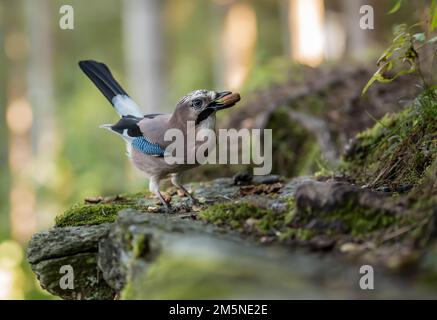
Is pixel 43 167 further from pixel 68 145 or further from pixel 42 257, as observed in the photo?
pixel 42 257

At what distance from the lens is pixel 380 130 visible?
586 centimetres

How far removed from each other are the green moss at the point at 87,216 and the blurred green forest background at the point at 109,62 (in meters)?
3.96

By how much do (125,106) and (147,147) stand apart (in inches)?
35.5

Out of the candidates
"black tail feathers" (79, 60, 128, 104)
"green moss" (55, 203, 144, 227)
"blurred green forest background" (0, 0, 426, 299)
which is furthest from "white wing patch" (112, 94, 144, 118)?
"blurred green forest background" (0, 0, 426, 299)

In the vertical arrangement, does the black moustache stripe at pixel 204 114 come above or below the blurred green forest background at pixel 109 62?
below

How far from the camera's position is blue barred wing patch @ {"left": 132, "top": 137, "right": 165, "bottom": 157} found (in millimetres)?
5199

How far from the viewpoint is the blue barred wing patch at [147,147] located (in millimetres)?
5199

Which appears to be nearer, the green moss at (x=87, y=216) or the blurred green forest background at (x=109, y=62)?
the green moss at (x=87, y=216)

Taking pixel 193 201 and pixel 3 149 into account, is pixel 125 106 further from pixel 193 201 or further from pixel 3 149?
pixel 3 149

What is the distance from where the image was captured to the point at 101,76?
6.18 metres

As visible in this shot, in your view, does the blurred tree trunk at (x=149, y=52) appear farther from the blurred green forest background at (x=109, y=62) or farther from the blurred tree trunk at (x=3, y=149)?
the blurred tree trunk at (x=3, y=149)

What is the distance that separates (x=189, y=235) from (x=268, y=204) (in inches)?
34.4

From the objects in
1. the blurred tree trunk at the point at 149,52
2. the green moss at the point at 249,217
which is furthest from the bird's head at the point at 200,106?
the blurred tree trunk at the point at 149,52

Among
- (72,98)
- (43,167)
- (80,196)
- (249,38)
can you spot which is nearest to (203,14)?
(72,98)
